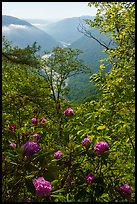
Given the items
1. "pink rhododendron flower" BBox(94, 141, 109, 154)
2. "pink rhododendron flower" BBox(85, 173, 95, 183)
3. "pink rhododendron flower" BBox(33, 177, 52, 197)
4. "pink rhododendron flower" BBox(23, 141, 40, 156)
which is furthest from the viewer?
"pink rhododendron flower" BBox(85, 173, 95, 183)

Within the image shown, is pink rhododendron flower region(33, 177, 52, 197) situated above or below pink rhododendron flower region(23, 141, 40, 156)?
below

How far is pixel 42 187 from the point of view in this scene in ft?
8.02

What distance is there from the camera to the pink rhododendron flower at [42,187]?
245 cm

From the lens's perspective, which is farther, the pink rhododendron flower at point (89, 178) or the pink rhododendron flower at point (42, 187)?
the pink rhododendron flower at point (89, 178)

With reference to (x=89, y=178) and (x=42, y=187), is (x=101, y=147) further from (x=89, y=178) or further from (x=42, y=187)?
(x=42, y=187)

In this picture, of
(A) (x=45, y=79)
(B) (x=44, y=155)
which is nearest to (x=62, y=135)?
(B) (x=44, y=155)

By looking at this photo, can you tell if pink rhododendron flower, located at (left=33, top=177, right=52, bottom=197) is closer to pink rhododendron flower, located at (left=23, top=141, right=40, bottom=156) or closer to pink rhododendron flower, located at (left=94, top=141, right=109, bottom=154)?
pink rhododendron flower, located at (left=23, top=141, right=40, bottom=156)

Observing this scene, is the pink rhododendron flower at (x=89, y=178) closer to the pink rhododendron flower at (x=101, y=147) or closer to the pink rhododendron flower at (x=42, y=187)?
the pink rhododendron flower at (x=101, y=147)

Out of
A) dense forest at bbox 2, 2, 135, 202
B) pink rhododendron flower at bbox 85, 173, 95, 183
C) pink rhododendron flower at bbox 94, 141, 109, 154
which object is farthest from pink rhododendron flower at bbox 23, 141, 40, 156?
pink rhododendron flower at bbox 85, 173, 95, 183

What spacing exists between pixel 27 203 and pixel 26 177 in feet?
1.02

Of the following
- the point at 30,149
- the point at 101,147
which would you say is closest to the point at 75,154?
the point at 101,147

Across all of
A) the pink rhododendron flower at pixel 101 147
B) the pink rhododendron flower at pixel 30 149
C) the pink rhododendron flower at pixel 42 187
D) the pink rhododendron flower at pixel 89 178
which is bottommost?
the pink rhododendron flower at pixel 89 178

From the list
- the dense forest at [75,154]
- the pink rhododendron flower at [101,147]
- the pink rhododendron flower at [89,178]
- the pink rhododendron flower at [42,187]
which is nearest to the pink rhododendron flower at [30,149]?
the dense forest at [75,154]

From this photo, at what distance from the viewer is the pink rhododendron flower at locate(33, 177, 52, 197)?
2.45m
